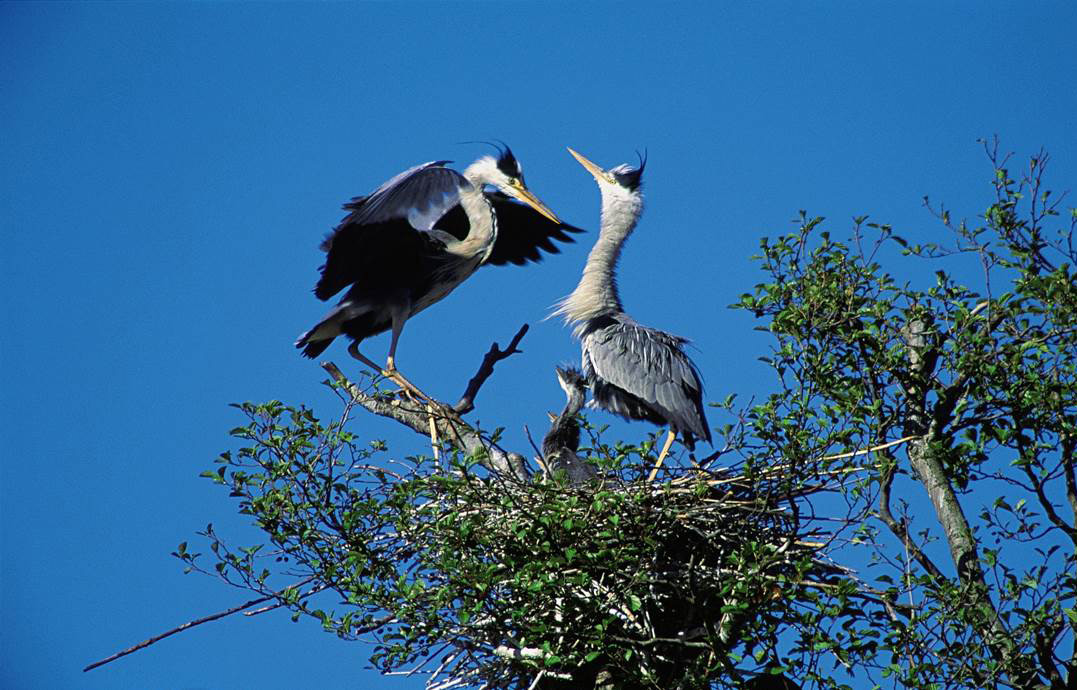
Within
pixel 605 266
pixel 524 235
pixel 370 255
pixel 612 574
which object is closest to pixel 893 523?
pixel 612 574

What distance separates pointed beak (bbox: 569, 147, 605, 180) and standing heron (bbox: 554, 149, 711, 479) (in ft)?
2.42

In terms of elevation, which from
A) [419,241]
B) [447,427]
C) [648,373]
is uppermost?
[419,241]

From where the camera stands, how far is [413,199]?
861 cm

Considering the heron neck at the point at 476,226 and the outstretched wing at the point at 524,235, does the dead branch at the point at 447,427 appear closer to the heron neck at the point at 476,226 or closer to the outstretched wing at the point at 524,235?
the heron neck at the point at 476,226

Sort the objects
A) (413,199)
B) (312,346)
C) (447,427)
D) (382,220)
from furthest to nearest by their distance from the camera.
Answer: (312,346) < (413,199) < (382,220) < (447,427)

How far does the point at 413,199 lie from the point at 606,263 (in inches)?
55.5

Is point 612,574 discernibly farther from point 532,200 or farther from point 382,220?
point 532,200

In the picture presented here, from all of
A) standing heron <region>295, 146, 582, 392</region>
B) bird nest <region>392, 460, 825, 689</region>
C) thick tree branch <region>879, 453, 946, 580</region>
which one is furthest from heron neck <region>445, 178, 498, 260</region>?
thick tree branch <region>879, 453, 946, 580</region>

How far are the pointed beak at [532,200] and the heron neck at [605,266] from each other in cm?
52

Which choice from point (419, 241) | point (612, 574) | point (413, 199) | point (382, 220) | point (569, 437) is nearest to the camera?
point (612, 574)

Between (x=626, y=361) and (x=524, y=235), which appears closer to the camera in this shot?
(x=626, y=361)

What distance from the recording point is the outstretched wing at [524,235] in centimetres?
1027

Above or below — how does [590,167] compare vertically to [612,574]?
above

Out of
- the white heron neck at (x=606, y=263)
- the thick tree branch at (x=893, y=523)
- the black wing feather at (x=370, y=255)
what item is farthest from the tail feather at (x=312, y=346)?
the thick tree branch at (x=893, y=523)
